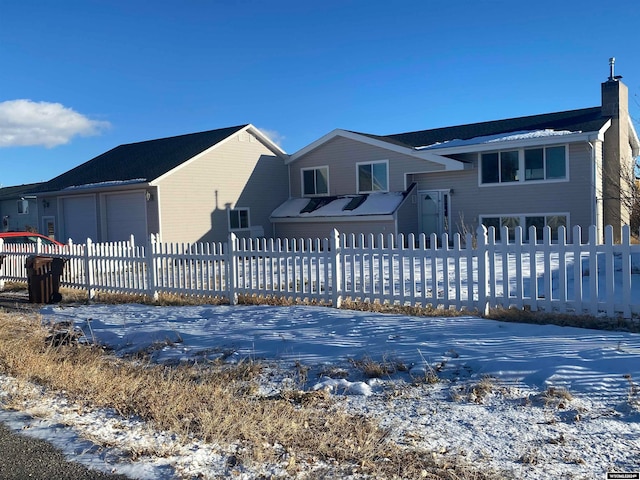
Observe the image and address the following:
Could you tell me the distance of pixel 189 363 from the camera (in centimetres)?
679

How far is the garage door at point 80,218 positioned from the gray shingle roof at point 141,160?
73 centimetres

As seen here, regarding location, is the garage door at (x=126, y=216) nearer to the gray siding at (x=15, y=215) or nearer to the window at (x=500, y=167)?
the window at (x=500, y=167)

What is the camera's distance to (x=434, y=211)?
22516 millimetres

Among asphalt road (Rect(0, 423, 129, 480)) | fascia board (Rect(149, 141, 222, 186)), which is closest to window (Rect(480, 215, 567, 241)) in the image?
fascia board (Rect(149, 141, 222, 186))

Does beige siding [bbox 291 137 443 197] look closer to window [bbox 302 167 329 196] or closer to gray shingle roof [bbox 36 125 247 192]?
window [bbox 302 167 329 196]

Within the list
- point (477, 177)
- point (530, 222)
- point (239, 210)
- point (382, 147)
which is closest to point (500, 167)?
point (477, 177)

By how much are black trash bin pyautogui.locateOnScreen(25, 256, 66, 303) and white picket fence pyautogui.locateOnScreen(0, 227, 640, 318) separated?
72 cm

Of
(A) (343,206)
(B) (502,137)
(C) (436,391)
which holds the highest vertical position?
(B) (502,137)

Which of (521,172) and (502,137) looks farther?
(502,137)

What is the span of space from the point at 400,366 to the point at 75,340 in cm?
472

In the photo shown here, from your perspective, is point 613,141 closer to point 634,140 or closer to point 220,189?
point 634,140

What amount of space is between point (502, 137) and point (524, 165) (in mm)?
1361

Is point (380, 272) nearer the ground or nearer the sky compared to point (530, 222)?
nearer the ground

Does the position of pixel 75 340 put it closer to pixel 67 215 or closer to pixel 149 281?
pixel 149 281
